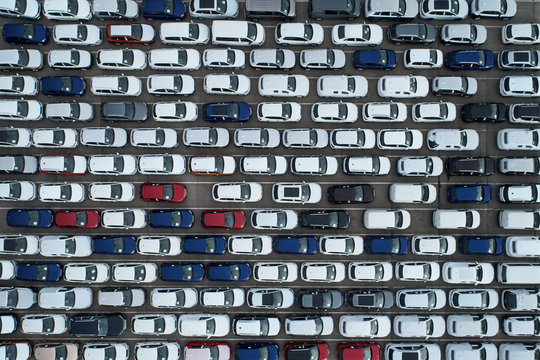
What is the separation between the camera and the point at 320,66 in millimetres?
24875

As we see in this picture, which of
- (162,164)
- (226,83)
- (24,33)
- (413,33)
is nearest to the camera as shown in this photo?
(162,164)

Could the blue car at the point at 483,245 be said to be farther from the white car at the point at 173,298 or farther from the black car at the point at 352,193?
the white car at the point at 173,298

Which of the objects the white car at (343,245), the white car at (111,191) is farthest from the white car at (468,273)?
the white car at (111,191)

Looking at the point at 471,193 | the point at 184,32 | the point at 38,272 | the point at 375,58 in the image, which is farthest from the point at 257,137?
the point at 38,272

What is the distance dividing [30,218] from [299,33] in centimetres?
1819

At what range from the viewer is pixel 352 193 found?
79.6 feet

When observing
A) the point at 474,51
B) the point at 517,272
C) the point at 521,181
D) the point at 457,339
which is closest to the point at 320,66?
the point at 474,51

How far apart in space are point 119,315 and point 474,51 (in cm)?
2474

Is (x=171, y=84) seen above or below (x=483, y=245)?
above

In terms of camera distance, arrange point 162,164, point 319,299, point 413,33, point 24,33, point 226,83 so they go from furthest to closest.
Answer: point 24,33 < point 413,33 < point 226,83 < point 162,164 < point 319,299

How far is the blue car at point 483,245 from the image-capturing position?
24.3 meters

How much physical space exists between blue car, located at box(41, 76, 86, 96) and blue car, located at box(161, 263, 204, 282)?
36.8 ft

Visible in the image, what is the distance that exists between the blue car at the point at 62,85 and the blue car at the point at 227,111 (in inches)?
283

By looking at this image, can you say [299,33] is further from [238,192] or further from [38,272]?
[38,272]
